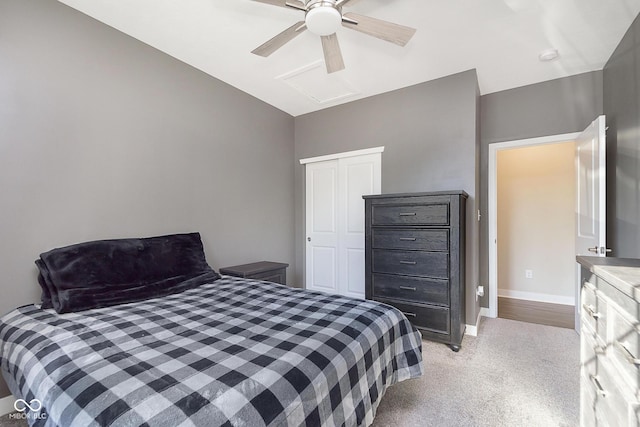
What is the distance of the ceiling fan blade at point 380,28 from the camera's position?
5.45 feet

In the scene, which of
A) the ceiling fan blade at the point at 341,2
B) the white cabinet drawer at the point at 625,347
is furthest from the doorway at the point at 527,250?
the ceiling fan blade at the point at 341,2

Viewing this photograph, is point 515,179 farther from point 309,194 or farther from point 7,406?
point 7,406

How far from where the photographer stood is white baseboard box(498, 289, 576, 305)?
3725 mm

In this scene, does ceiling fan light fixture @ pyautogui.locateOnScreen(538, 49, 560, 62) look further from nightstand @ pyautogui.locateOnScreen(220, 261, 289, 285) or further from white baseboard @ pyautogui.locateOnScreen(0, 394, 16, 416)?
white baseboard @ pyautogui.locateOnScreen(0, 394, 16, 416)

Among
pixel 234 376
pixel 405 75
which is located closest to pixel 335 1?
pixel 405 75

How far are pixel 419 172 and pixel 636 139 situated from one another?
63.8 inches

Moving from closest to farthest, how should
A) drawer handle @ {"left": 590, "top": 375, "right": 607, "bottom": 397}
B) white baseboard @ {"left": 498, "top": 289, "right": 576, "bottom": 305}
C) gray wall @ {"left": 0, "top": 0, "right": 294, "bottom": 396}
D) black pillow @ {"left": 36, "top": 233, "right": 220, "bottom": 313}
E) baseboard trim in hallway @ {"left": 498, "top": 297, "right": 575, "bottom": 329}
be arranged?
drawer handle @ {"left": 590, "top": 375, "right": 607, "bottom": 397} → black pillow @ {"left": 36, "top": 233, "right": 220, "bottom": 313} → gray wall @ {"left": 0, "top": 0, "right": 294, "bottom": 396} → baseboard trim in hallway @ {"left": 498, "top": 297, "right": 575, "bottom": 329} → white baseboard @ {"left": 498, "top": 289, "right": 576, "bottom": 305}

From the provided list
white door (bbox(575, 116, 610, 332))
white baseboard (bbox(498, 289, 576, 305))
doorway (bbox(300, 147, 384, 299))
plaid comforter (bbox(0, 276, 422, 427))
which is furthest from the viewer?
white baseboard (bbox(498, 289, 576, 305))

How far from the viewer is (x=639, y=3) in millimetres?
1900

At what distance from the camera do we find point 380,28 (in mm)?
1729

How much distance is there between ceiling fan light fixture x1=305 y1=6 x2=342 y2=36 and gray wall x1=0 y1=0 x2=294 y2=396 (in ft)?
5.33

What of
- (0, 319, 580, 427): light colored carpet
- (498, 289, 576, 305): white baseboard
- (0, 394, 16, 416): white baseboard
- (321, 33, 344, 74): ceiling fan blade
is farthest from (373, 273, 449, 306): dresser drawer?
(0, 394, 16, 416): white baseboard

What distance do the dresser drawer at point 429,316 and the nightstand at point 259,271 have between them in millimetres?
1316

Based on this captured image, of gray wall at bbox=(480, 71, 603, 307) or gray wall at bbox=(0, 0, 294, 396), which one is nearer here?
gray wall at bbox=(0, 0, 294, 396)
